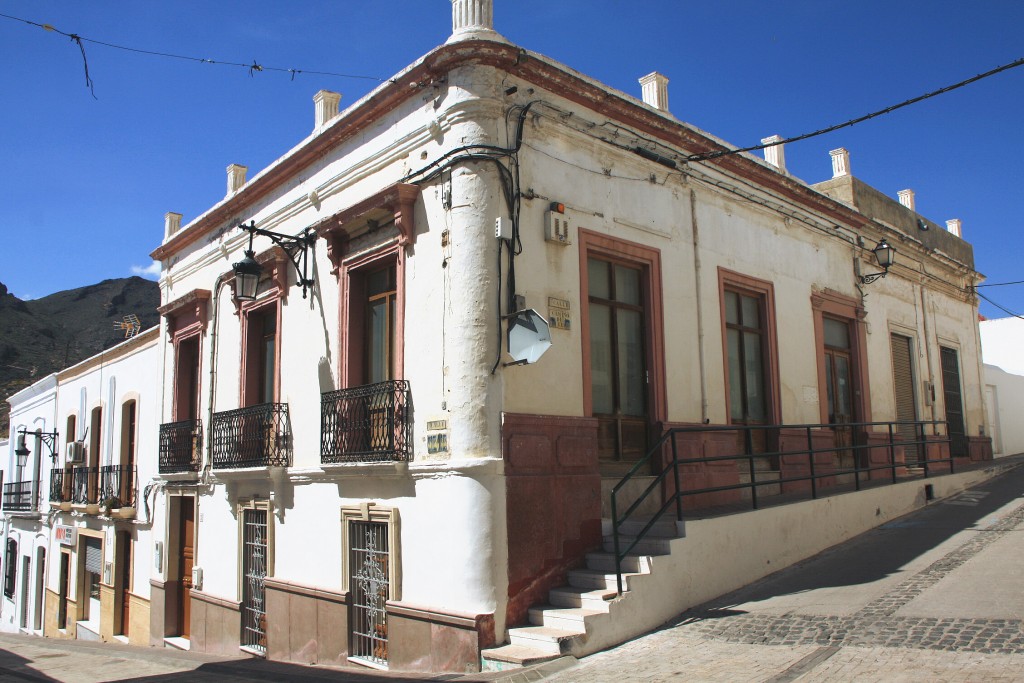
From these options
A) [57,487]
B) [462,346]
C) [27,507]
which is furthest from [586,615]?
[27,507]

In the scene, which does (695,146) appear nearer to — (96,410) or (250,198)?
(250,198)

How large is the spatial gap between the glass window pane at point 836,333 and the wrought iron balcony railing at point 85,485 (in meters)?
14.9

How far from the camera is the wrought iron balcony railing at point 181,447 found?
44.5 ft

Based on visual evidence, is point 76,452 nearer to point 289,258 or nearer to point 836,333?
point 289,258

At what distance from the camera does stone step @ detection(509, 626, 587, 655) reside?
737 cm

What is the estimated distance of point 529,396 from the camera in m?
8.55

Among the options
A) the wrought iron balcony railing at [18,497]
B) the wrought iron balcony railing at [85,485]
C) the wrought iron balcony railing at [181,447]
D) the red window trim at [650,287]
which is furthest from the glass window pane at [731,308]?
the wrought iron balcony railing at [18,497]

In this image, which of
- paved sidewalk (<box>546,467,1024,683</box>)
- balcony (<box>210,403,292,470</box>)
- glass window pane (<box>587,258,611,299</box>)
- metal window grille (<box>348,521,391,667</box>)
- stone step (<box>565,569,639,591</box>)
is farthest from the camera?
balcony (<box>210,403,292,470</box>)

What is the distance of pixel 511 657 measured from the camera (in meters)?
7.34

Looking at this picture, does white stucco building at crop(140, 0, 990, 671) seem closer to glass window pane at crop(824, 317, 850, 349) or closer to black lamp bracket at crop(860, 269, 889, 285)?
glass window pane at crop(824, 317, 850, 349)

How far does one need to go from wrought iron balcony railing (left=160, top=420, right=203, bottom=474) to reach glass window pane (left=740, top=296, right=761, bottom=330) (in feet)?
27.9

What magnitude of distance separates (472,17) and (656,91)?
3.36 metres

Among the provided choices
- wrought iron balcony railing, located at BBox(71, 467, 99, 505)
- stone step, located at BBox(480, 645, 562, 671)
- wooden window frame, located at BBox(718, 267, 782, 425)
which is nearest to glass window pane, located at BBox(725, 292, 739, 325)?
wooden window frame, located at BBox(718, 267, 782, 425)

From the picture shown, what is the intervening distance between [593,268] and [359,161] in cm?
321
